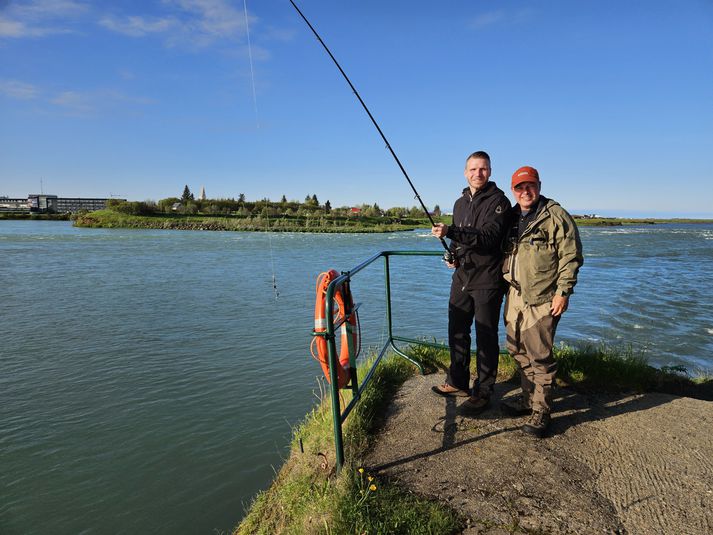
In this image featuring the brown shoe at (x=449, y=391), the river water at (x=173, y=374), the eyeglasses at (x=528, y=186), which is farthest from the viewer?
the river water at (x=173, y=374)

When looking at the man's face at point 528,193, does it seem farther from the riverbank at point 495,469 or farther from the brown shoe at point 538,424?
the riverbank at point 495,469

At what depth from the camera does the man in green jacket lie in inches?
127

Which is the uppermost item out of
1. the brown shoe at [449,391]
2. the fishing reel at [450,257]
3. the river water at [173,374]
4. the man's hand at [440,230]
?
the man's hand at [440,230]

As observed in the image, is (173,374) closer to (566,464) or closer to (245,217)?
(566,464)

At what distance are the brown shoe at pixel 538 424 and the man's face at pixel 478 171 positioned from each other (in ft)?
5.75

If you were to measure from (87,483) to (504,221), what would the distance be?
4496 millimetres

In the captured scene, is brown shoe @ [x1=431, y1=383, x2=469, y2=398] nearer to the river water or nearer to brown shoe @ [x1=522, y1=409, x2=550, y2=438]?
brown shoe @ [x1=522, y1=409, x2=550, y2=438]

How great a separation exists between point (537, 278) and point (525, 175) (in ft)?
2.50

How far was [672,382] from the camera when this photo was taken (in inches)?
178

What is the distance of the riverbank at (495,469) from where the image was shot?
2.46 meters

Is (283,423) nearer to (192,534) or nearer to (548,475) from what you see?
(192,534)

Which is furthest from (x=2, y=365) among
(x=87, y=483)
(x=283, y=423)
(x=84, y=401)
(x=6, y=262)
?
(x=6, y=262)

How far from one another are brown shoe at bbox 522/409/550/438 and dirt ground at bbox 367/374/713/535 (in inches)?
2.0

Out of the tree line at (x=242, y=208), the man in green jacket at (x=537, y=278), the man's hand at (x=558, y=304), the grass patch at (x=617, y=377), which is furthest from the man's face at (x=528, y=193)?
the tree line at (x=242, y=208)
